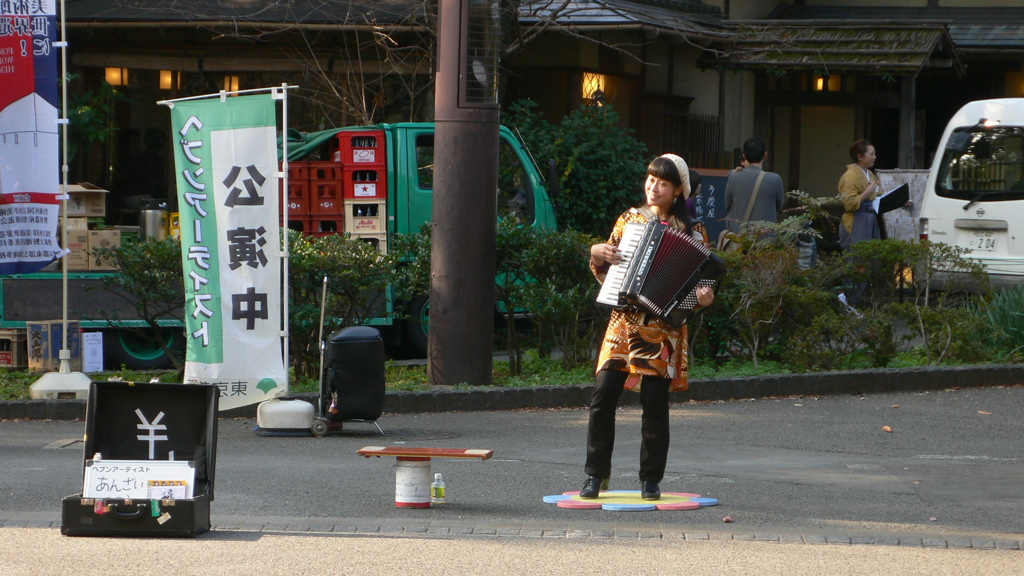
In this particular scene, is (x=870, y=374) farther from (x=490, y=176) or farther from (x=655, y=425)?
(x=655, y=425)

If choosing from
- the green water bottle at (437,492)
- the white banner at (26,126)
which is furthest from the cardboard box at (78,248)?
the green water bottle at (437,492)

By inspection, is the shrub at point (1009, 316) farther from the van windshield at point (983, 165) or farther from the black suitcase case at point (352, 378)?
the black suitcase case at point (352, 378)

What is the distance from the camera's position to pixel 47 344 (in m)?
11.3

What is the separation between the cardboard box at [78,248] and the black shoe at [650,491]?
262 inches

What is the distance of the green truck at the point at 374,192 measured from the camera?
12219mm

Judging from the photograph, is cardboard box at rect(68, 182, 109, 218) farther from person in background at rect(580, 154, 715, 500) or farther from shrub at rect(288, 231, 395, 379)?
person in background at rect(580, 154, 715, 500)

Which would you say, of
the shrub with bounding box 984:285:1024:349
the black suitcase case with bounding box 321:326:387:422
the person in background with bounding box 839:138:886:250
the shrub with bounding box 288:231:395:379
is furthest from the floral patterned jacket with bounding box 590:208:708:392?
the person in background with bounding box 839:138:886:250

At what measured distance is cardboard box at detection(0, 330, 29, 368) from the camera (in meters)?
11.5

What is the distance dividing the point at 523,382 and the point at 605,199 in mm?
6182

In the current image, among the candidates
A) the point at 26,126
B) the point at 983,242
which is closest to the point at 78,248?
the point at 26,126

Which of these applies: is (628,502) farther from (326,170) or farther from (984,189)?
(984,189)

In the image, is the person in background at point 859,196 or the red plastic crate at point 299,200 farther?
the person in background at point 859,196

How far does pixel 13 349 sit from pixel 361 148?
362cm

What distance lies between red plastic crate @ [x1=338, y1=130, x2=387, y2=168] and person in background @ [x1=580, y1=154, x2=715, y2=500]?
6353 mm
